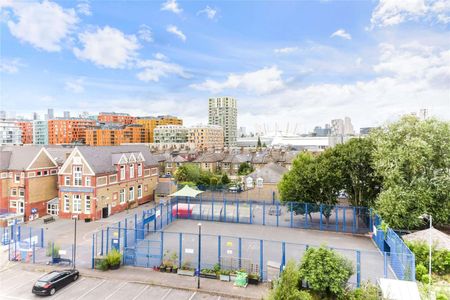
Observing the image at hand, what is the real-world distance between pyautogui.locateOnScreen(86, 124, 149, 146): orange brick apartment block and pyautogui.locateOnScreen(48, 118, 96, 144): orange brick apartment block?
16.6m

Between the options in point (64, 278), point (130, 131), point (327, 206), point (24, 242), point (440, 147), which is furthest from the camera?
point (130, 131)

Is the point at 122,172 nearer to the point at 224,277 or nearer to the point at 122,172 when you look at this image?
the point at 122,172

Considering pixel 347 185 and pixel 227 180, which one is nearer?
pixel 347 185

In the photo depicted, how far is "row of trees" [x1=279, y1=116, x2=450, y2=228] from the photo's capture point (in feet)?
84.5

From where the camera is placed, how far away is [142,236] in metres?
27.0

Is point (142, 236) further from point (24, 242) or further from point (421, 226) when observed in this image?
point (421, 226)

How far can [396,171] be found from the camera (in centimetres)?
2667

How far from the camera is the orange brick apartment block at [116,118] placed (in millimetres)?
170500

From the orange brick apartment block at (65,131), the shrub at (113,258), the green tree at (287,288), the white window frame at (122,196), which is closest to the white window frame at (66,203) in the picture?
the white window frame at (122,196)

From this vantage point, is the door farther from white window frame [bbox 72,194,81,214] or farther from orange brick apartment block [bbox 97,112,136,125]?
orange brick apartment block [bbox 97,112,136,125]

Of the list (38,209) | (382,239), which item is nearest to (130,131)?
(38,209)

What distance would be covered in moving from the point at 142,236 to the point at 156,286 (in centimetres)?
823

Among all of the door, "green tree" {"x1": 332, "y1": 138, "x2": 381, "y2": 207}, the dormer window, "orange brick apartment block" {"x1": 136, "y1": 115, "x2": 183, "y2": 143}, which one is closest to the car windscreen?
the door

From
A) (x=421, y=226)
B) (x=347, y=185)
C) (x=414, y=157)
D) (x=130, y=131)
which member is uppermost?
(x=130, y=131)
